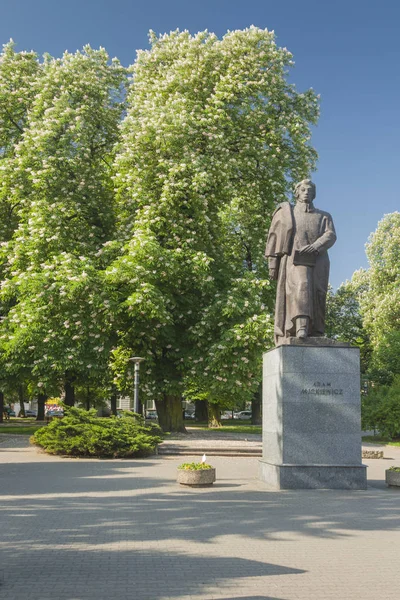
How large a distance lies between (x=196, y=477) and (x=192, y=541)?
5.20 metres

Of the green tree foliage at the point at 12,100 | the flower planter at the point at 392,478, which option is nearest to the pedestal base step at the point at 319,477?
the flower planter at the point at 392,478

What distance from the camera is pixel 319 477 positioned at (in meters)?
13.3

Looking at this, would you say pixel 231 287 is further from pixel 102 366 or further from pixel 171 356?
A: pixel 102 366

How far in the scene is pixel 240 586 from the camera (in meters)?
6.38

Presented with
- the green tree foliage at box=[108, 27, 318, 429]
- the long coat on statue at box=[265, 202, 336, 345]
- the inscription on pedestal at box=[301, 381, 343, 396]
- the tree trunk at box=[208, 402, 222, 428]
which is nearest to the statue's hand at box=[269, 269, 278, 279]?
the long coat on statue at box=[265, 202, 336, 345]

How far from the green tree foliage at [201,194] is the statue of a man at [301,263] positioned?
963cm

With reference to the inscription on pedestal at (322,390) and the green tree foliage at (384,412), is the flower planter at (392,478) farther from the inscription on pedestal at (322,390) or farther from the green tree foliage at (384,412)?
the green tree foliage at (384,412)

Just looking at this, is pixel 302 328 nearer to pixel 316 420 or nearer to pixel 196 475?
pixel 316 420

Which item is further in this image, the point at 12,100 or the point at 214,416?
the point at 214,416

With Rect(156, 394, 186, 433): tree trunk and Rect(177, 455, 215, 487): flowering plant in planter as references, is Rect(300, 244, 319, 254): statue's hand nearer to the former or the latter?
Rect(177, 455, 215, 487): flowering plant in planter

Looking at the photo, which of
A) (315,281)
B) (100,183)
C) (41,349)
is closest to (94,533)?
(315,281)

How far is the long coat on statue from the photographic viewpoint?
14.1m

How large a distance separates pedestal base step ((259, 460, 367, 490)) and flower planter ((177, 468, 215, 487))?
1.41 meters

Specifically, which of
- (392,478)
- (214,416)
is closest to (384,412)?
(214,416)
